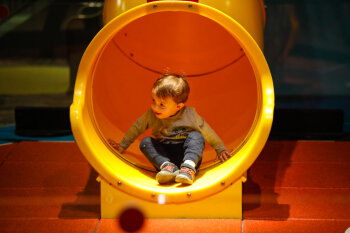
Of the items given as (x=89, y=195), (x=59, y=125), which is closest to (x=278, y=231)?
(x=89, y=195)

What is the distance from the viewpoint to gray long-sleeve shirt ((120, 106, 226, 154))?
7.29 ft

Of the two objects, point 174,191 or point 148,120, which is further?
point 148,120

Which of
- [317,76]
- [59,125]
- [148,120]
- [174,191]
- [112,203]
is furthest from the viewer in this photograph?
[317,76]

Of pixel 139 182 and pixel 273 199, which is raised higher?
pixel 139 182

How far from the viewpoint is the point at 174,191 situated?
197cm

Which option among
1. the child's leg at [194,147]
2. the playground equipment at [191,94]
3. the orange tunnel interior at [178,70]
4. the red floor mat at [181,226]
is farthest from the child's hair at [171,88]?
the red floor mat at [181,226]

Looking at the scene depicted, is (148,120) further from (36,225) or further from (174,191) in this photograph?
(36,225)

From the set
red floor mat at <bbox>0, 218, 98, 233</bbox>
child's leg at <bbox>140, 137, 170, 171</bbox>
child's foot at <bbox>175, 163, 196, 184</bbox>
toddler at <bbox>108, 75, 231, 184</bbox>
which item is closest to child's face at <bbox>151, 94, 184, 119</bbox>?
toddler at <bbox>108, 75, 231, 184</bbox>

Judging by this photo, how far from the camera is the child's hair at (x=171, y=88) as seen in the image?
85.1 inches

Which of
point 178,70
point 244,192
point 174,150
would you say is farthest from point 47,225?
point 178,70

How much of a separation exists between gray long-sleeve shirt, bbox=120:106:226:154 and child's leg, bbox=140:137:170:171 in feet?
0.18

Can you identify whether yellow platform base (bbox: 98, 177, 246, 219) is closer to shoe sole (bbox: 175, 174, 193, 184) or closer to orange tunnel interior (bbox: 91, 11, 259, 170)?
shoe sole (bbox: 175, 174, 193, 184)

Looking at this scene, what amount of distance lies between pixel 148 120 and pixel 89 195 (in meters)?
0.44

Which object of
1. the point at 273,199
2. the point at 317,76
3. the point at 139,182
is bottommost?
the point at 317,76
